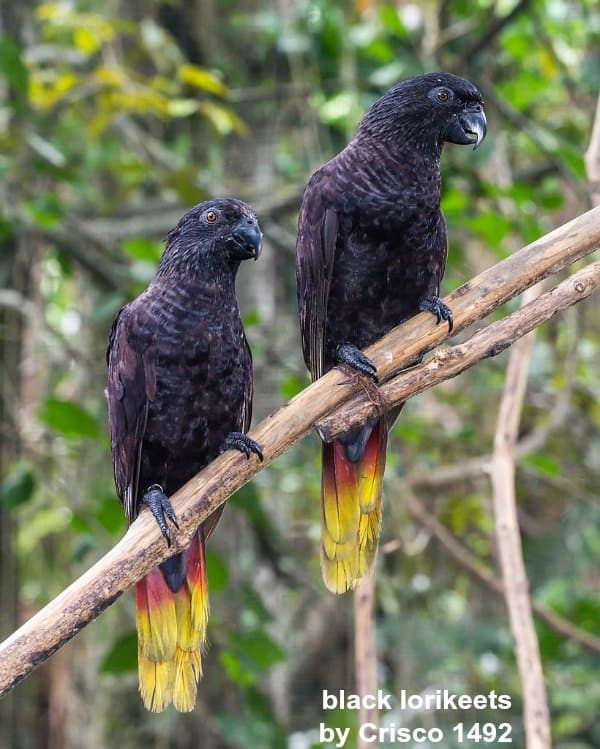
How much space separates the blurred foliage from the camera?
3.74m

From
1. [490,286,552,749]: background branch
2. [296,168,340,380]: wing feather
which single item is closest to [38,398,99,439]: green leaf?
[296,168,340,380]: wing feather

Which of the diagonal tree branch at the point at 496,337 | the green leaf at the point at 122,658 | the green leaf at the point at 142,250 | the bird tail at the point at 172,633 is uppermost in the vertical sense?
the green leaf at the point at 142,250

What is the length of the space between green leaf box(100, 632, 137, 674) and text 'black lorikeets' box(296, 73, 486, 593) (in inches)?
40.0

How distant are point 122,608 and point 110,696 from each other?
2.18 feet

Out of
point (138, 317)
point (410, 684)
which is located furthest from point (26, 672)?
point (410, 684)

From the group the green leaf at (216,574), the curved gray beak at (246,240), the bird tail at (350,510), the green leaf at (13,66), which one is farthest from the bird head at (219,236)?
the green leaf at (13,66)

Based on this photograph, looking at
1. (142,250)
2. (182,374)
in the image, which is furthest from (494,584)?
(142,250)

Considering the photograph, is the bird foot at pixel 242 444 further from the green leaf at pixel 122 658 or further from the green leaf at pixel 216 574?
the green leaf at pixel 122 658

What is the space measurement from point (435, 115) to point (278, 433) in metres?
0.97

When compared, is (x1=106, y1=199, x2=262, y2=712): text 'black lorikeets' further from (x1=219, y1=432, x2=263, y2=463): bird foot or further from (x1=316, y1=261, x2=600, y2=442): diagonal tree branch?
(x1=316, y1=261, x2=600, y2=442): diagonal tree branch

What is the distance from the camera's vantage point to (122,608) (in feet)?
14.0

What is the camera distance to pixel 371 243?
2.57m

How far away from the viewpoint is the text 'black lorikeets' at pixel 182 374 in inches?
99.5

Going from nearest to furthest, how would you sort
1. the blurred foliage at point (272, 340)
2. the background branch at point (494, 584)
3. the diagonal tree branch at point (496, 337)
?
1. the diagonal tree branch at point (496, 337)
2. the background branch at point (494, 584)
3. the blurred foliage at point (272, 340)
